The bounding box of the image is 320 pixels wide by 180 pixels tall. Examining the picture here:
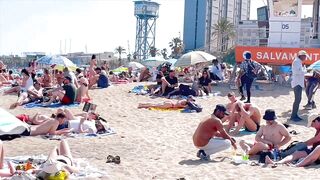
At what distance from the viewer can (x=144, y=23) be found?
126 metres

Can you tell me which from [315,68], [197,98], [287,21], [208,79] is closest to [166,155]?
[315,68]

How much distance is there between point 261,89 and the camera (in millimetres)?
19844

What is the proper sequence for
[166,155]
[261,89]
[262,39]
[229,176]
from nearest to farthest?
[229,176] < [166,155] < [261,89] < [262,39]

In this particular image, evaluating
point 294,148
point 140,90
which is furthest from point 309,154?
point 140,90

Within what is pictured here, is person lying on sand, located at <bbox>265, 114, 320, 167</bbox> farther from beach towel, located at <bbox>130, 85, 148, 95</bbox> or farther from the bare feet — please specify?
beach towel, located at <bbox>130, 85, 148, 95</bbox>

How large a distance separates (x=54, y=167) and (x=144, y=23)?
396 ft

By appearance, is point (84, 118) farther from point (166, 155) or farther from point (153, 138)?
point (166, 155)

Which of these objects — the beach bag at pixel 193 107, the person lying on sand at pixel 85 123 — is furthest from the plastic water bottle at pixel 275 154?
the beach bag at pixel 193 107

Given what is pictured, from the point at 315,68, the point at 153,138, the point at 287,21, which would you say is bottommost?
the point at 153,138

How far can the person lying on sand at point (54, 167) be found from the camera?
6.16 metres

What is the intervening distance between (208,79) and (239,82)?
2179 mm

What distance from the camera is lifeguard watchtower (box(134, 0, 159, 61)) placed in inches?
4798

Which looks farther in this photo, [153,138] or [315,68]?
[315,68]

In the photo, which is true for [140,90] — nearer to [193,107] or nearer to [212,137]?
[193,107]
